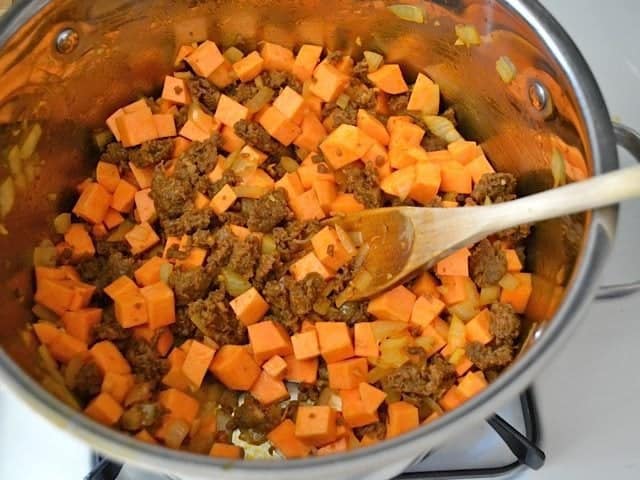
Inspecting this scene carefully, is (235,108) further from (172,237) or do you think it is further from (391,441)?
(391,441)

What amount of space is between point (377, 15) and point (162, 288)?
672 millimetres

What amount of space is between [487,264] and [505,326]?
0.44ft

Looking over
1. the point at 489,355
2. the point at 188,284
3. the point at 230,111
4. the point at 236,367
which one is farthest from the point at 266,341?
the point at 230,111

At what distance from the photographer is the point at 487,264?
4.68ft

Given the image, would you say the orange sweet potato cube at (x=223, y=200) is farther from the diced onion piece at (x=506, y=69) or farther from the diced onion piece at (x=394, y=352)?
the diced onion piece at (x=506, y=69)

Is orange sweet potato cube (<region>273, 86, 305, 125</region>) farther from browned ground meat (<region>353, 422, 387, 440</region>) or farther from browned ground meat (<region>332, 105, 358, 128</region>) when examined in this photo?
browned ground meat (<region>353, 422, 387, 440</region>)

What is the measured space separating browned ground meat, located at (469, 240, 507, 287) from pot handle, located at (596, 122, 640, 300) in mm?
232

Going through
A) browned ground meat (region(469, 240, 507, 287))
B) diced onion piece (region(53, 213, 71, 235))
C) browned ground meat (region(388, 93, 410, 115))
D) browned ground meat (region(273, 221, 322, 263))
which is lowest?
browned ground meat (region(469, 240, 507, 287))

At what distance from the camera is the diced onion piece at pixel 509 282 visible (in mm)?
1399

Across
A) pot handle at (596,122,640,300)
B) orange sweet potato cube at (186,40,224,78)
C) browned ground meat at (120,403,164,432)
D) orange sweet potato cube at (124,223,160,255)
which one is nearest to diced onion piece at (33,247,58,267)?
orange sweet potato cube at (124,223,160,255)

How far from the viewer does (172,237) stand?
4.90 ft

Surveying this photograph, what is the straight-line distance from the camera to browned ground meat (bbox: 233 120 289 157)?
5.11ft

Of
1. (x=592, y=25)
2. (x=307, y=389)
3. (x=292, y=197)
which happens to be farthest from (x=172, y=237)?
(x=592, y=25)

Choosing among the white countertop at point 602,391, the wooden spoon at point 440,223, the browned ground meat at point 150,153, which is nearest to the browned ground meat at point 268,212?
the wooden spoon at point 440,223
